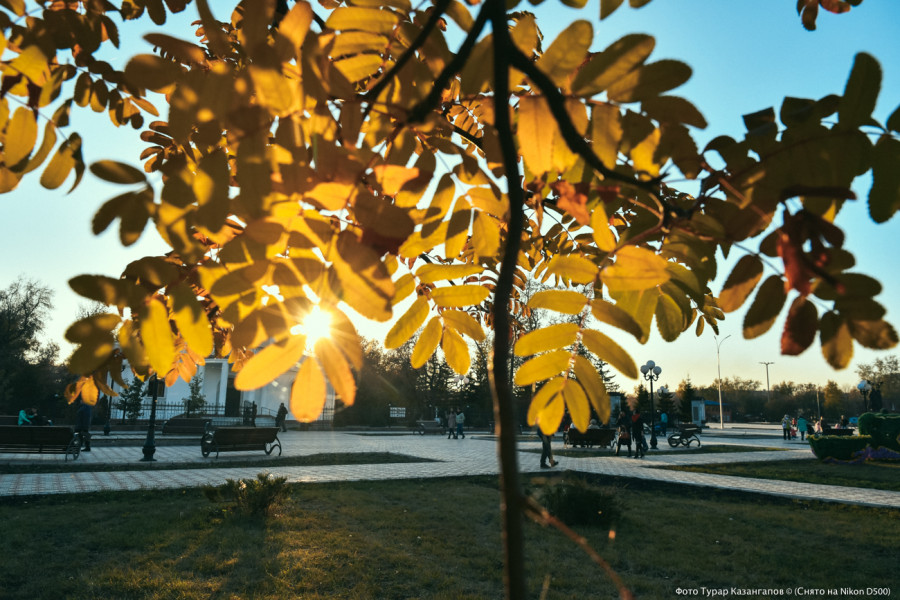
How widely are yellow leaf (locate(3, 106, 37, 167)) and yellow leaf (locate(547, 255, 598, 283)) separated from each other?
1.50 metres

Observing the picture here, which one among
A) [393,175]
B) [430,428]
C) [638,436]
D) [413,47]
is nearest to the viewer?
[413,47]

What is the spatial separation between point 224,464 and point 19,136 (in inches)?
596

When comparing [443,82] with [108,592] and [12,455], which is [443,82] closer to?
[108,592]

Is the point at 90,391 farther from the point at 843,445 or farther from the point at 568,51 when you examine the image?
the point at 843,445

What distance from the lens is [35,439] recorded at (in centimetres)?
1481

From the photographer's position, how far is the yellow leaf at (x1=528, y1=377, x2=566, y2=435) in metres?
1.54

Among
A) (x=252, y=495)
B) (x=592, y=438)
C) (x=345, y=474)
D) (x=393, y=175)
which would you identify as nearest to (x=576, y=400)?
(x=393, y=175)

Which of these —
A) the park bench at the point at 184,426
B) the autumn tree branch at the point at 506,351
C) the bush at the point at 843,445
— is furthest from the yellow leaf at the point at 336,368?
the park bench at the point at 184,426

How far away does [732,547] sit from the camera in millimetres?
7082

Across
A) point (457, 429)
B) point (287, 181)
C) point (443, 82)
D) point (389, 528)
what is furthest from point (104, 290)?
point (457, 429)

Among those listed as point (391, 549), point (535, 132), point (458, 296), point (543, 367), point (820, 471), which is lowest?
point (820, 471)

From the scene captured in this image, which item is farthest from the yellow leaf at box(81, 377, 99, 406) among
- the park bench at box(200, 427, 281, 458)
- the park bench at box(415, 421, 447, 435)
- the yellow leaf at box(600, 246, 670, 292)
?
the park bench at box(415, 421, 447, 435)

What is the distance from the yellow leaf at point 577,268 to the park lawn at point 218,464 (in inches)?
587

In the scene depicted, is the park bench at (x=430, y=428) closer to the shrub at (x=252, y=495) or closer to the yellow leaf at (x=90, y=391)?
the shrub at (x=252, y=495)
